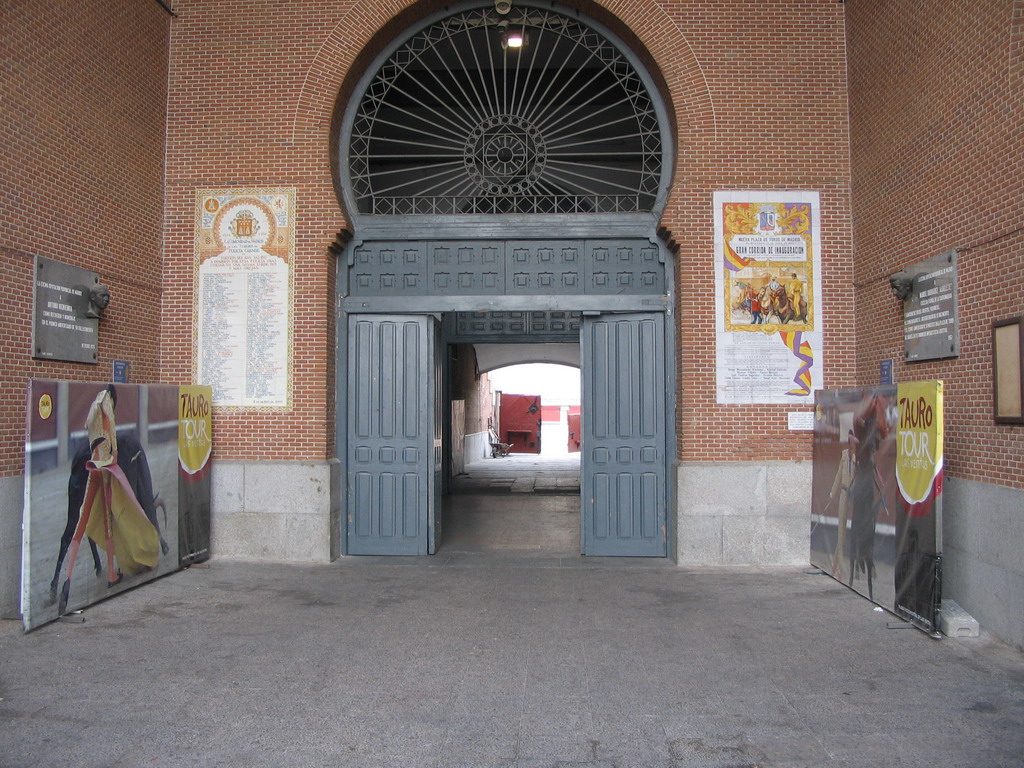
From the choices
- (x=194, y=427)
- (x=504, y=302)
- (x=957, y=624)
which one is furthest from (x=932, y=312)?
(x=194, y=427)

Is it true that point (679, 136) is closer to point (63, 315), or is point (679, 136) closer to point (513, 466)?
point (63, 315)

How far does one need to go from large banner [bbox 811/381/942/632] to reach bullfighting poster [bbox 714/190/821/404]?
1.94 feet

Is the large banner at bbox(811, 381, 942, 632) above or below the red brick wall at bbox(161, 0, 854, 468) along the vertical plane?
below

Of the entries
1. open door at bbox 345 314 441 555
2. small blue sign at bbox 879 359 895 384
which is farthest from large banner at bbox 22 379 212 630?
small blue sign at bbox 879 359 895 384

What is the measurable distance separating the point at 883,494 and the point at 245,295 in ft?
24.5

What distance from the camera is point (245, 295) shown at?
31.9 feet

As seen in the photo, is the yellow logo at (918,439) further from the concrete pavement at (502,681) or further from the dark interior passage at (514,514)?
the dark interior passage at (514,514)

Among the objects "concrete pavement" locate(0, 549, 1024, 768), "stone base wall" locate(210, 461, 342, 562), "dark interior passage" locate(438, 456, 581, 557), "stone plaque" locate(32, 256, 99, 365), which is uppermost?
"stone plaque" locate(32, 256, 99, 365)

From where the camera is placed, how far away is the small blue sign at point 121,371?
8.83m

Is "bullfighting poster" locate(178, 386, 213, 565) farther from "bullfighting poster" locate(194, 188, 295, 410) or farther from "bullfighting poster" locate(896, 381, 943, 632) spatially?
"bullfighting poster" locate(896, 381, 943, 632)

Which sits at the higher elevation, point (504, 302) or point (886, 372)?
point (504, 302)

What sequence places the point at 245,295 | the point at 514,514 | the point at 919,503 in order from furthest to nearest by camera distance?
the point at 514,514 → the point at 245,295 → the point at 919,503

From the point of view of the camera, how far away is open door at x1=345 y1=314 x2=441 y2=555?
9.90m

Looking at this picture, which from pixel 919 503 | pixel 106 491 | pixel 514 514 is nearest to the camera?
pixel 919 503
